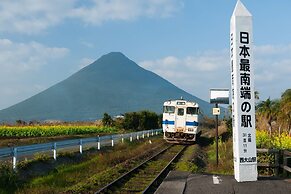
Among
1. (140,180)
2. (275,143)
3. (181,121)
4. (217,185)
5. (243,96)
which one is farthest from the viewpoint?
(181,121)

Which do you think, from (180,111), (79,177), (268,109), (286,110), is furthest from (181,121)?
(79,177)

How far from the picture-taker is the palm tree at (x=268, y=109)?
43316mm

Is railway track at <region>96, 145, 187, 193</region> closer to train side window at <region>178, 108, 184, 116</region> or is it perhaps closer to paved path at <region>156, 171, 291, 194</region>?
paved path at <region>156, 171, 291, 194</region>

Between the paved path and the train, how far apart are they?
18.5 meters

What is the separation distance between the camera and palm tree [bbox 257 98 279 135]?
142ft

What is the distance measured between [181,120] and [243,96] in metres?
19.7

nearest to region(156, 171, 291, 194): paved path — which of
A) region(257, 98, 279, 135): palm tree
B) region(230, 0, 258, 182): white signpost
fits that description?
region(230, 0, 258, 182): white signpost

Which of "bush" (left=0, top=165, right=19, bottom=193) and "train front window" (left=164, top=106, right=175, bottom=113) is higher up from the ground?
"train front window" (left=164, top=106, right=175, bottom=113)

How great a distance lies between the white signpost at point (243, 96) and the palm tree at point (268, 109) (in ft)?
98.1

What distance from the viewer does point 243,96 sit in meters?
13.4

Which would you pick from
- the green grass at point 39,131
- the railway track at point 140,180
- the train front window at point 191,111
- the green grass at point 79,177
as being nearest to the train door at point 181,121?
the train front window at point 191,111

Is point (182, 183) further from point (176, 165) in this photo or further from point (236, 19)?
point (176, 165)

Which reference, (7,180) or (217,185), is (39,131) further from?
(217,185)

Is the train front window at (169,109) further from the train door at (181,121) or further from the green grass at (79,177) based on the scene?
the green grass at (79,177)
